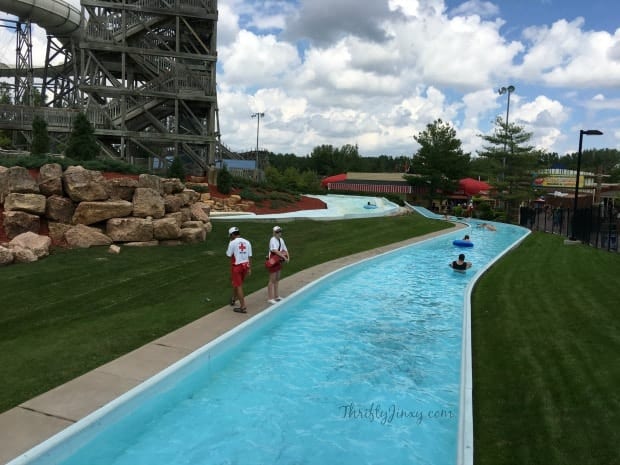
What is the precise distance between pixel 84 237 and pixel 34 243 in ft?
5.18

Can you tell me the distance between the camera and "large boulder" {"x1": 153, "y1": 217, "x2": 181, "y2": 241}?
1633 cm

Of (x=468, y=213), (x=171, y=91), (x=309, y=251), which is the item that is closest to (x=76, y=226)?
(x=309, y=251)

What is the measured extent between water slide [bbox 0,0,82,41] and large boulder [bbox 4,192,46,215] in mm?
28948

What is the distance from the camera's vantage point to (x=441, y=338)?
33.0 feet

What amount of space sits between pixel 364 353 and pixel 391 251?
11863mm

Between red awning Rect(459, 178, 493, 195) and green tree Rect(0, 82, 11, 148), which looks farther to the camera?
red awning Rect(459, 178, 493, 195)

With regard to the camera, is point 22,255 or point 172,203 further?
point 172,203

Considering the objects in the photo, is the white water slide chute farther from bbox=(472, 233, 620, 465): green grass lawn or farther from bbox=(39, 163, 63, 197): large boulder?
bbox=(472, 233, 620, 465): green grass lawn

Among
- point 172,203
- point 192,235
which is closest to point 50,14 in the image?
point 172,203

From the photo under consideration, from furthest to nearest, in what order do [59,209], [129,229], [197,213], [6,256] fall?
[197,213] < [129,229] < [59,209] < [6,256]

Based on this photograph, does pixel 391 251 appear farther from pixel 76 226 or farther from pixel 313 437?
pixel 313 437

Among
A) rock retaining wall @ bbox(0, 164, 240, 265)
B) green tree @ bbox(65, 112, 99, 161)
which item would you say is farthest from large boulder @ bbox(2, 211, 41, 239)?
green tree @ bbox(65, 112, 99, 161)

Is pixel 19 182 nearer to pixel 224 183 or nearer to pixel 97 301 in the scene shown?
pixel 97 301

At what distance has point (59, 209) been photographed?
15.1m
